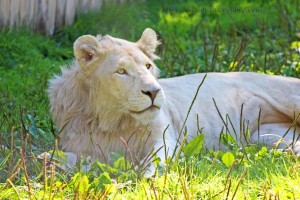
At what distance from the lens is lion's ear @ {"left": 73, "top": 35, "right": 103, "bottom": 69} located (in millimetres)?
5934

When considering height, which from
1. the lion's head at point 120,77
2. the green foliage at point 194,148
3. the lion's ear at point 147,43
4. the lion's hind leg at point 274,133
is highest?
the lion's ear at point 147,43

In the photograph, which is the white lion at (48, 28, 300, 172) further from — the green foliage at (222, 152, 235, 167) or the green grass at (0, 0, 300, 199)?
the green foliage at (222, 152, 235, 167)

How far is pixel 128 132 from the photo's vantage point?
19.6 feet

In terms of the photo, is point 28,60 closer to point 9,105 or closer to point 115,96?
point 9,105

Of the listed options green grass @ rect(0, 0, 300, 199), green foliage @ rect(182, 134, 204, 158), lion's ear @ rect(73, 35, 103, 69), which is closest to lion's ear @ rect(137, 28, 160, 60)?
lion's ear @ rect(73, 35, 103, 69)

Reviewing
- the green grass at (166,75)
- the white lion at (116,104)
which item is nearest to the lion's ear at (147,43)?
the white lion at (116,104)

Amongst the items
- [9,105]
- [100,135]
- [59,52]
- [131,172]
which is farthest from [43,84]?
[131,172]

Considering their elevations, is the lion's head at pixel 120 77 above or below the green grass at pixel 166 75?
above

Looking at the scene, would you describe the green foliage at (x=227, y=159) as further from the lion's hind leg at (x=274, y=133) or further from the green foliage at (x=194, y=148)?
the lion's hind leg at (x=274, y=133)

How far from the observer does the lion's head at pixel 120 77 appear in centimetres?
571

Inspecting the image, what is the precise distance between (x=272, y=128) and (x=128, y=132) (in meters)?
1.44

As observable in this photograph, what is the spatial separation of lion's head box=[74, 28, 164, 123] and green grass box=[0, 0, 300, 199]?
1.26ft

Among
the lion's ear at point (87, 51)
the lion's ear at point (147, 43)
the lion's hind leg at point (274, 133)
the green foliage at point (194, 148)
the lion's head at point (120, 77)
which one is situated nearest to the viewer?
the green foliage at point (194, 148)

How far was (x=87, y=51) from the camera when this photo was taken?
596 centimetres
